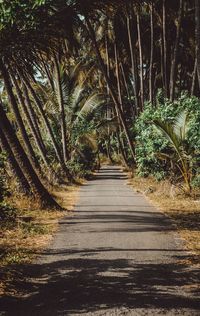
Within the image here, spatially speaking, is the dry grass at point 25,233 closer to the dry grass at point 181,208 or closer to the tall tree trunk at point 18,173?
the tall tree trunk at point 18,173

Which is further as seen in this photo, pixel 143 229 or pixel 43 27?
pixel 143 229

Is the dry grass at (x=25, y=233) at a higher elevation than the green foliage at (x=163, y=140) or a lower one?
lower

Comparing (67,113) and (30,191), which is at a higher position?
(67,113)

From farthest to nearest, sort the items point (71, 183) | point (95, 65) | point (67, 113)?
point (95, 65), point (67, 113), point (71, 183)

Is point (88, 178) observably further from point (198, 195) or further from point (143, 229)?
point (143, 229)

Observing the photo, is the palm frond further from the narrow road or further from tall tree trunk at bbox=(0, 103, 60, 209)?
the narrow road

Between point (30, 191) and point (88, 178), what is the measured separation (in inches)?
642

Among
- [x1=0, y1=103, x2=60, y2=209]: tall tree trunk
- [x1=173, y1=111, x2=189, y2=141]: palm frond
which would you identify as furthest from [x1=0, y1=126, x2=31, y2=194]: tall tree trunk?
[x1=173, y1=111, x2=189, y2=141]: palm frond

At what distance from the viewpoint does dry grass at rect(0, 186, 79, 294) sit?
25.1 ft

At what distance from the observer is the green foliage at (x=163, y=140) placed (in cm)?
1588

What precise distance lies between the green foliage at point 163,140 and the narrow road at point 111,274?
16.8ft

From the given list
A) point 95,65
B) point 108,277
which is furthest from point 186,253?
point 95,65

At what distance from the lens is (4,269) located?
7117mm

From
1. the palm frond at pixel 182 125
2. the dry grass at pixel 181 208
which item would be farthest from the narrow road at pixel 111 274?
the palm frond at pixel 182 125
